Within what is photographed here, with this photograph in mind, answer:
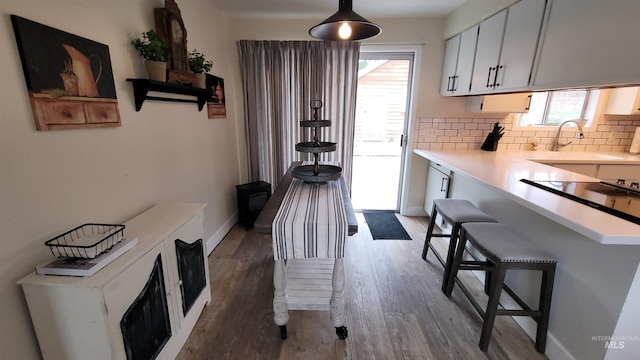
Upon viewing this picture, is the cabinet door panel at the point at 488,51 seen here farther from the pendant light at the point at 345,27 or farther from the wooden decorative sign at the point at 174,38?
the wooden decorative sign at the point at 174,38

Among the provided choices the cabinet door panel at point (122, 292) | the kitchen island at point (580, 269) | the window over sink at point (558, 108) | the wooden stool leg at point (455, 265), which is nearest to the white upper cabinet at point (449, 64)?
the window over sink at point (558, 108)

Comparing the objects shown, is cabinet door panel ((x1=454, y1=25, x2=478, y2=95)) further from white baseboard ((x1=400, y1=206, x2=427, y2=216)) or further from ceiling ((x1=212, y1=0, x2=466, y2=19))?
white baseboard ((x1=400, y1=206, x2=427, y2=216))

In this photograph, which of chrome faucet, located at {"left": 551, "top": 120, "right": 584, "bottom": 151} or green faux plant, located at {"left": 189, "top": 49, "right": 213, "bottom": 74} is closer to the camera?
green faux plant, located at {"left": 189, "top": 49, "right": 213, "bottom": 74}

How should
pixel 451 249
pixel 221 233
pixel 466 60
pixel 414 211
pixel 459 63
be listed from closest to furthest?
pixel 451 249 < pixel 466 60 < pixel 459 63 < pixel 221 233 < pixel 414 211

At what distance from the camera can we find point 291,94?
329 cm

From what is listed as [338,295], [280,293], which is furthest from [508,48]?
[280,293]

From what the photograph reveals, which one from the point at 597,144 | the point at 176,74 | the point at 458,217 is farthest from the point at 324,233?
the point at 597,144

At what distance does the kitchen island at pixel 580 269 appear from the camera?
1.20 m

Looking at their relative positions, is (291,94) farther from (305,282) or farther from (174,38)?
(305,282)

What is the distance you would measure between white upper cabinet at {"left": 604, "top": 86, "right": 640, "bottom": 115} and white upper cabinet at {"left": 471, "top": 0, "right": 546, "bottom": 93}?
1.54m

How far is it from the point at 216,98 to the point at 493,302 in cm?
295

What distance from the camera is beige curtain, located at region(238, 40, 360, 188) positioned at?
3143 millimetres

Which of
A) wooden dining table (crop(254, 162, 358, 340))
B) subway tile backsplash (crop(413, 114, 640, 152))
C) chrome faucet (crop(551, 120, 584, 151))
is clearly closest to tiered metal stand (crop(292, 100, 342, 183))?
wooden dining table (crop(254, 162, 358, 340))

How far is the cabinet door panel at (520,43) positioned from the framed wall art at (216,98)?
104 inches
